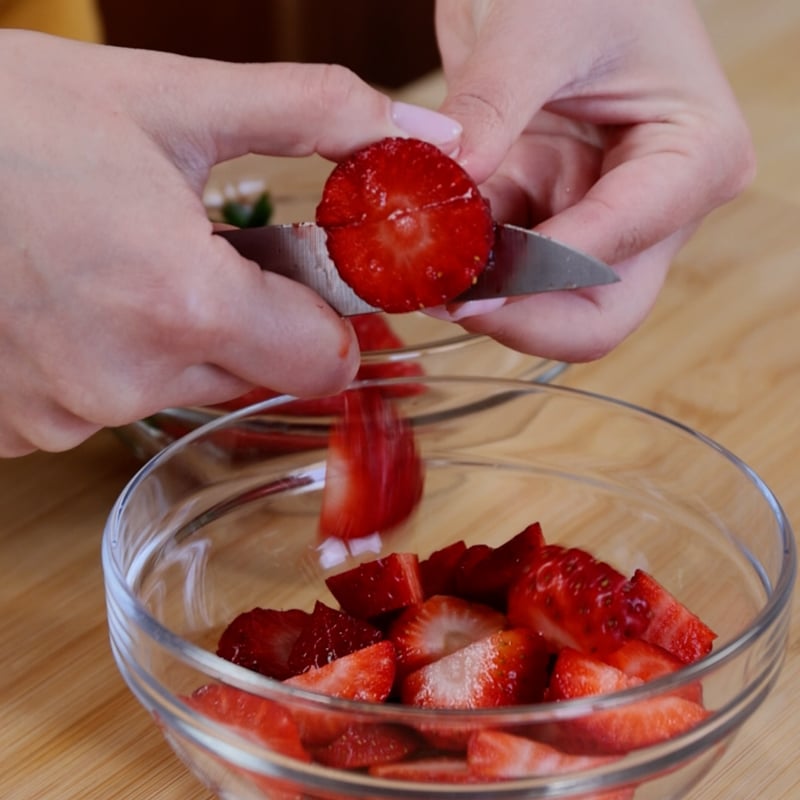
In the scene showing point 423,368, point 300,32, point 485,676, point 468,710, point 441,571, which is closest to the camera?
point 468,710

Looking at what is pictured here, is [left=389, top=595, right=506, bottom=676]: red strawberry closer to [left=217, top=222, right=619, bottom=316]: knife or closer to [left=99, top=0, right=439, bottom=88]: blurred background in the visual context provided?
[left=217, top=222, right=619, bottom=316]: knife

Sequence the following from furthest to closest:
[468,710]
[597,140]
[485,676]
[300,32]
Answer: [300,32] < [597,140] < [485,676] < [468,710]

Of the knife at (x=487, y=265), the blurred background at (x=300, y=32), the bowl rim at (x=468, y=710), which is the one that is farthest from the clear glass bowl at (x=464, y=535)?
the blurred background at (x=300, y=32)

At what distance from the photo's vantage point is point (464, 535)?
2.91ft

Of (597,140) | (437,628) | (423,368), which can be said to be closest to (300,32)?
(597,140)

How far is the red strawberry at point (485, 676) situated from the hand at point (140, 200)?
0.63ft

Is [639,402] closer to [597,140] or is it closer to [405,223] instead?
[597,140]

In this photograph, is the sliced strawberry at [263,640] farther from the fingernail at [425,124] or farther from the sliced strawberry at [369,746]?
the fingernail at [425,124]

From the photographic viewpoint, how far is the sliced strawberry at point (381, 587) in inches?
30.7

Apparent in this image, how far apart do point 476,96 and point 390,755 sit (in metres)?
0.42

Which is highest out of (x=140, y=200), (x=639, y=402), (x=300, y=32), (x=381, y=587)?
(x=140, y=200)

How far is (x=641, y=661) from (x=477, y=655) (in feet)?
0.27

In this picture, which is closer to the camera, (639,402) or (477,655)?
(477,655)

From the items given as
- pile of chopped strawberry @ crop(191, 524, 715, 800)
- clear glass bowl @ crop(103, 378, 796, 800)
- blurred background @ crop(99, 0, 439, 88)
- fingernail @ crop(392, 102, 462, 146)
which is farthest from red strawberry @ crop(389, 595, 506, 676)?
blurred background @ crop(99, 0, 439, 88)
